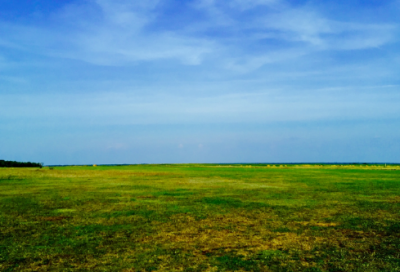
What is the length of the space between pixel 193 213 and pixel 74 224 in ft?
15.5

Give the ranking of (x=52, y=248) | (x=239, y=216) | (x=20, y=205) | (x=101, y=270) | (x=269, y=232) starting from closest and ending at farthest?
(x=101, y=270) < (x=52, y=248) < (x=269, y=232) < (x=239, y=216) < (x=20, y=205)

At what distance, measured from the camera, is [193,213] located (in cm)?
1257

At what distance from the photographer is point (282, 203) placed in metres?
15.2

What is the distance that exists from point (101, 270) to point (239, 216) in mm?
6907

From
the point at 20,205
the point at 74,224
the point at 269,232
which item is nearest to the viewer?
the point at 269,232

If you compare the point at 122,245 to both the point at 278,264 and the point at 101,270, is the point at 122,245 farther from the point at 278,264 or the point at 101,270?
the point at 278,264

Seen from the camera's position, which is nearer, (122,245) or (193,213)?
(122,245)

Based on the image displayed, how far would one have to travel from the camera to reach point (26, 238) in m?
8.57

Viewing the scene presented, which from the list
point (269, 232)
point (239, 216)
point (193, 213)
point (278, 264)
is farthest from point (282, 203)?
point (278, 264)

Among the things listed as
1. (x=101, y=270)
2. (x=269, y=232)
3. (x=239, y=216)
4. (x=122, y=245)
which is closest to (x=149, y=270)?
(x=101, y=270)

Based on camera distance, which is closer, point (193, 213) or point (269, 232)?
point (269, 232)

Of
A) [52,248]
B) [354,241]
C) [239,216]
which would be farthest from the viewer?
[239,216]

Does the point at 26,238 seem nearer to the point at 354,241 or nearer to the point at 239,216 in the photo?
the point at 239,216

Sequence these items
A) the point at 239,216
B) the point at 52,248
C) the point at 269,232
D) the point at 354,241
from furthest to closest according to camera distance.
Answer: the point at 239,216 → the point at 269,232 → the point at 354,241 → the point at 52,248
